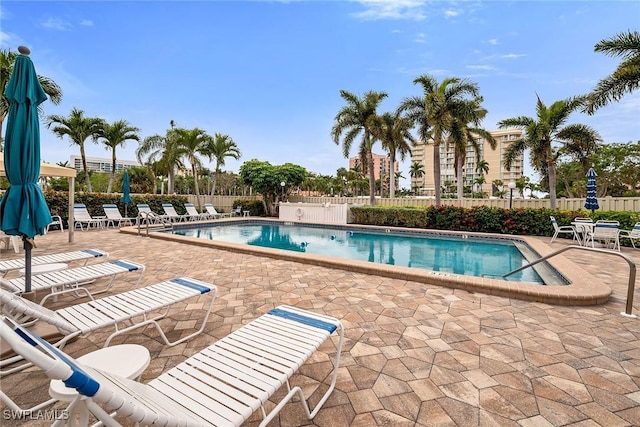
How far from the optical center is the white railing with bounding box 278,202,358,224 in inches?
612

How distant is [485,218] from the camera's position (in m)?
11.9

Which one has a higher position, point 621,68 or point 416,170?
point 416,170

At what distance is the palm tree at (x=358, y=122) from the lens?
18047 mm

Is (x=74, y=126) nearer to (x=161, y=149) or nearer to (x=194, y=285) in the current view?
(x=161, y=149)

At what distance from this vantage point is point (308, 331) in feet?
6.94

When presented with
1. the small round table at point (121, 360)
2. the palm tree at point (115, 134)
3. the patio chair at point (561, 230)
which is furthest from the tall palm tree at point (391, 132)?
the small round table at point (121, 360)

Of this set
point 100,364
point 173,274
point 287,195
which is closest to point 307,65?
point 287,195

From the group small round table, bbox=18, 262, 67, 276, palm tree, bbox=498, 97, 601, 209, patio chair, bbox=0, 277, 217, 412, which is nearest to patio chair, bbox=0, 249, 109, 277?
small round table, bbox=18, 262, 67, 276

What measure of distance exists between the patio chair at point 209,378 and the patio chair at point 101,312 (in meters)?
0.56

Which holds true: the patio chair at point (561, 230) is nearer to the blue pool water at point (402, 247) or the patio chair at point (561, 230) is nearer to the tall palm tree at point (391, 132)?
the blue pool water at point (402, 247)

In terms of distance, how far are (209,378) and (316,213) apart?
1488 centimetres

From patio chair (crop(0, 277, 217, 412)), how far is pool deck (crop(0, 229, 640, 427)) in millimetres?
194

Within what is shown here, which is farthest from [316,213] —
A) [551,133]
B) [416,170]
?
[416,170]

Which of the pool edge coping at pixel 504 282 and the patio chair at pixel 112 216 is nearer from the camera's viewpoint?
the pool edge coping at pixel 504 282
